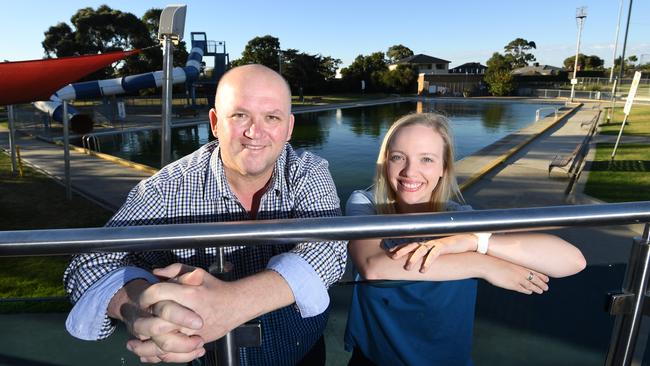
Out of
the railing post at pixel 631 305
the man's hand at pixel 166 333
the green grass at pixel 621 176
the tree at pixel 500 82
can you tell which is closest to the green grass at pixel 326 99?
the tree at pixel 500 82

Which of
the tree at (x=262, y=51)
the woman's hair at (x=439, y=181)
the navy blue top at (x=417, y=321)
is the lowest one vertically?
the navy blue top at (x=417, y=321)

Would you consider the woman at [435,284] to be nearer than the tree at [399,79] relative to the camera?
Yes

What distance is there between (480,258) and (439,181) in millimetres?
525

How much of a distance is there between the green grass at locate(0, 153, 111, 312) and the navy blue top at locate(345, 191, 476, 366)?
162 centimetres

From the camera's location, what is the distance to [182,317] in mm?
913

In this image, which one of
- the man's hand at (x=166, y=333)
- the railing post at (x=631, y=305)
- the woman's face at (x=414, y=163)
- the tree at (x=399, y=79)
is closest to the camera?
the man's hand at (x=166, y=333)

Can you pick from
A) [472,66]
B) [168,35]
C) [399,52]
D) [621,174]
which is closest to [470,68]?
[472,66]

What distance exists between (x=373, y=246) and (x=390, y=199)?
42cm

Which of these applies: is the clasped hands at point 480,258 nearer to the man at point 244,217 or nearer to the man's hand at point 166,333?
the man at point 244,217

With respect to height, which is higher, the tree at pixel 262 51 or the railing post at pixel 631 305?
the tree at pixel 262 51

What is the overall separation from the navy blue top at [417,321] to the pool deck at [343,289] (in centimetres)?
26

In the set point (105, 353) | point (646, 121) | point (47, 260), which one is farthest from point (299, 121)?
point (105, 353)

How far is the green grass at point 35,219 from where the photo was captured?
13.0 ft

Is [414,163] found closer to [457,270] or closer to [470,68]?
[457,270]
